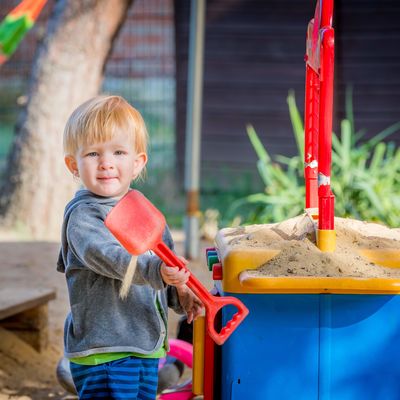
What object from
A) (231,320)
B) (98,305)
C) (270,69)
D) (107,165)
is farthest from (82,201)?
(270,69)

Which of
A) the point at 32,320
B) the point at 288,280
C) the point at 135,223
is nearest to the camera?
the point at 135,223

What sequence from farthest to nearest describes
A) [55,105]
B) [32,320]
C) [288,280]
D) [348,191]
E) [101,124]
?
[55,105], [348,191], [32,320], [101,124], [288,280]

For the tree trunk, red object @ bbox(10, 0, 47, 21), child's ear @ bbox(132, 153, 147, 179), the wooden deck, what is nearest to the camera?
child's ear @ bbox(132, 153, 147, 179)

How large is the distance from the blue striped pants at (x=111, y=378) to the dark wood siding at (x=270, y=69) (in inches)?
241

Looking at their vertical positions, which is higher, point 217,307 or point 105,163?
point 105,163

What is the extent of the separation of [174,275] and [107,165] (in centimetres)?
37

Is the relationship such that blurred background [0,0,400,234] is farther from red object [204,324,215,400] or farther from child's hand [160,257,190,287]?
child's hand [160,257,190,287]

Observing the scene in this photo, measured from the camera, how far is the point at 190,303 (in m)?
2.00

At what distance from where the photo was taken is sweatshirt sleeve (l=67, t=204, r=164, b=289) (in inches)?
66.5

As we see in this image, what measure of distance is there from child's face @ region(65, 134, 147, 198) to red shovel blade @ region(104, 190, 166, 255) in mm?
316

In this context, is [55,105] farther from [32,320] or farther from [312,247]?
[312,247]

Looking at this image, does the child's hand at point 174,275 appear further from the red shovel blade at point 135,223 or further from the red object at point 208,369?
the red object at point 208,369

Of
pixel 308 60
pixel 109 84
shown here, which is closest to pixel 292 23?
pixel 109 84

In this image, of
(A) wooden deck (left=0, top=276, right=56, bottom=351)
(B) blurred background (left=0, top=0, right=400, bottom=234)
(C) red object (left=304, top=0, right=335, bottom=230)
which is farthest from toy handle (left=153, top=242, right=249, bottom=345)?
(B) blurred background (left=0, top=0, right=400, bottom=234)
